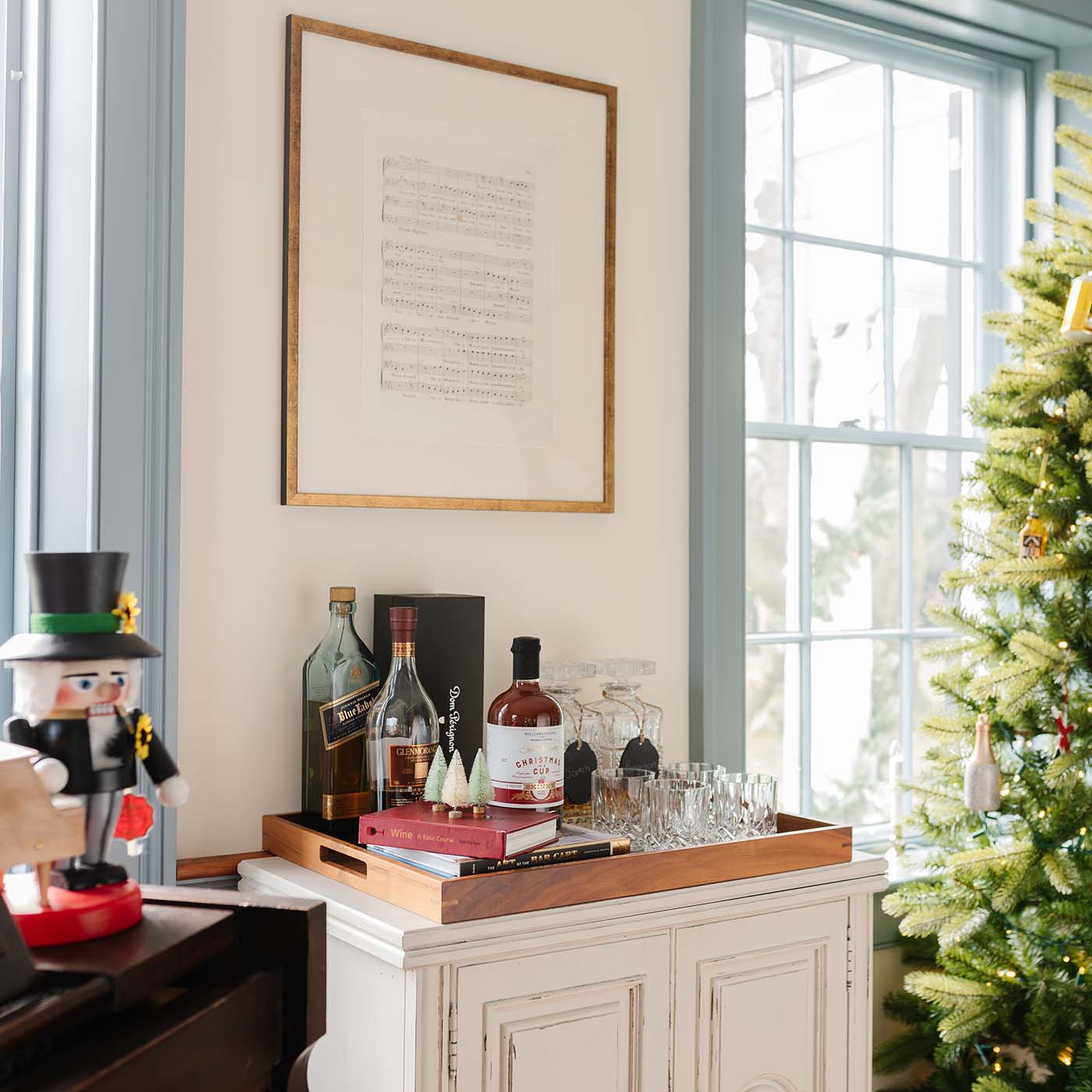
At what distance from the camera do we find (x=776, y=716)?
9.08ft

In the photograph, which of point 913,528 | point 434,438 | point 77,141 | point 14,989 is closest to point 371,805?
point 434,438

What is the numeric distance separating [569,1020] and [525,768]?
1.14 ft

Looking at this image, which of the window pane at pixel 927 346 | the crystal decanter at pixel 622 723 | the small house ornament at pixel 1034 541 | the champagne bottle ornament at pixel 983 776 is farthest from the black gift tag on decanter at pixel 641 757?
the window pane at pixel 927 346

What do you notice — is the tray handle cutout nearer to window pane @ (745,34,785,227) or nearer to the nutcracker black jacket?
the nutcracker black jacket

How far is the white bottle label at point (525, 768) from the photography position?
5.89 ft

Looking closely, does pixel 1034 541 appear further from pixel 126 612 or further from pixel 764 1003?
pixel 126 612

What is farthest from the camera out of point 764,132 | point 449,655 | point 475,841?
point 764,132

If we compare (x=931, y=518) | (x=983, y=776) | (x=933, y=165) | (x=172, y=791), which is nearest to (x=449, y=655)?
(x=172, y=791)

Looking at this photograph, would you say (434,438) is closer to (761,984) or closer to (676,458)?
(676,458)

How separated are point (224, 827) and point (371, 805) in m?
0.25

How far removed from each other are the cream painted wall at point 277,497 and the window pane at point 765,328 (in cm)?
43

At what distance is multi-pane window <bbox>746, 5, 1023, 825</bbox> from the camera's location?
9.04ft

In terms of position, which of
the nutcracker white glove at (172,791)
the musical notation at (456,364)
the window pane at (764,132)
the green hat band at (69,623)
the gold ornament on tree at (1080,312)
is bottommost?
the nutcracker white glove at (172,791)

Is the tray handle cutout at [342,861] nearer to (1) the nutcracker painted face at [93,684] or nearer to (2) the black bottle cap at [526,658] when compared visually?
(2) the black bottle cap at [526,658]
